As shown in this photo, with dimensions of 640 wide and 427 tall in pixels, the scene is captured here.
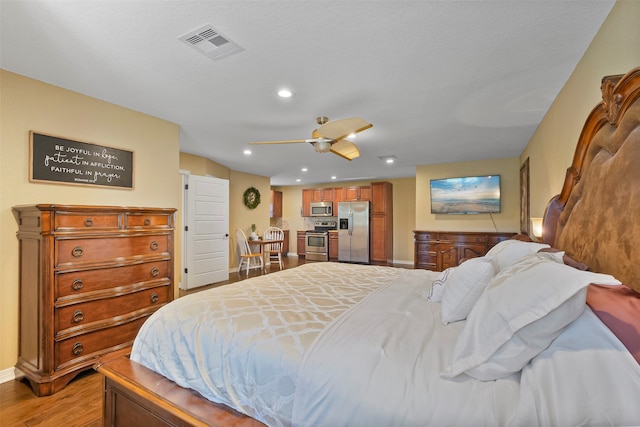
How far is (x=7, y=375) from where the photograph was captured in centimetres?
217

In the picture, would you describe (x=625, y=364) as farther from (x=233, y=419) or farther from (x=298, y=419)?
(x=233, y=419)

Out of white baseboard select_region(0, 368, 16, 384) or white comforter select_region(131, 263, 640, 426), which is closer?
white comforter select_region(131, 263, 640, 426)

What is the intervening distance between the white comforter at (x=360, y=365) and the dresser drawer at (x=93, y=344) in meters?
1.05

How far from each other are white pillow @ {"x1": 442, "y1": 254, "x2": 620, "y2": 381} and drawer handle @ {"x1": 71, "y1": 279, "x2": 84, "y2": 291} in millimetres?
2617

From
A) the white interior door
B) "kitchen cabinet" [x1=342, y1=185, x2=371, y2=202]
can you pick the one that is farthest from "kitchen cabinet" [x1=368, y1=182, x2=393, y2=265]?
the white interior door

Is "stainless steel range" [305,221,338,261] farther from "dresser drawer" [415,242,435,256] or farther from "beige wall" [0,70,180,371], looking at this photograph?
"beige wall" [0,70,180,371]

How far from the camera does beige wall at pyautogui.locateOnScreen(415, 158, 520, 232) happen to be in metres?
5.11

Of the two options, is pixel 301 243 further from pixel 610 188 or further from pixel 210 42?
pixel 610 188

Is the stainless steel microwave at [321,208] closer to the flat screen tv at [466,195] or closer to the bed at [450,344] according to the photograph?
the flat screen tv at [466,195]

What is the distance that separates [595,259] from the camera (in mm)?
1284

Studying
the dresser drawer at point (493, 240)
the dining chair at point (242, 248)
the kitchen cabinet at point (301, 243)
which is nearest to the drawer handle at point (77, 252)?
the dining chair at point (242, 248)

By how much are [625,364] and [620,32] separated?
1.68 metres

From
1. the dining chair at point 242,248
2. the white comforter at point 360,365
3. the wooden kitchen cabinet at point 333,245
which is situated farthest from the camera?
the wooden kitchen cabinet at point 333,245

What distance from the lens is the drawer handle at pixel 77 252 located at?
2.15m
